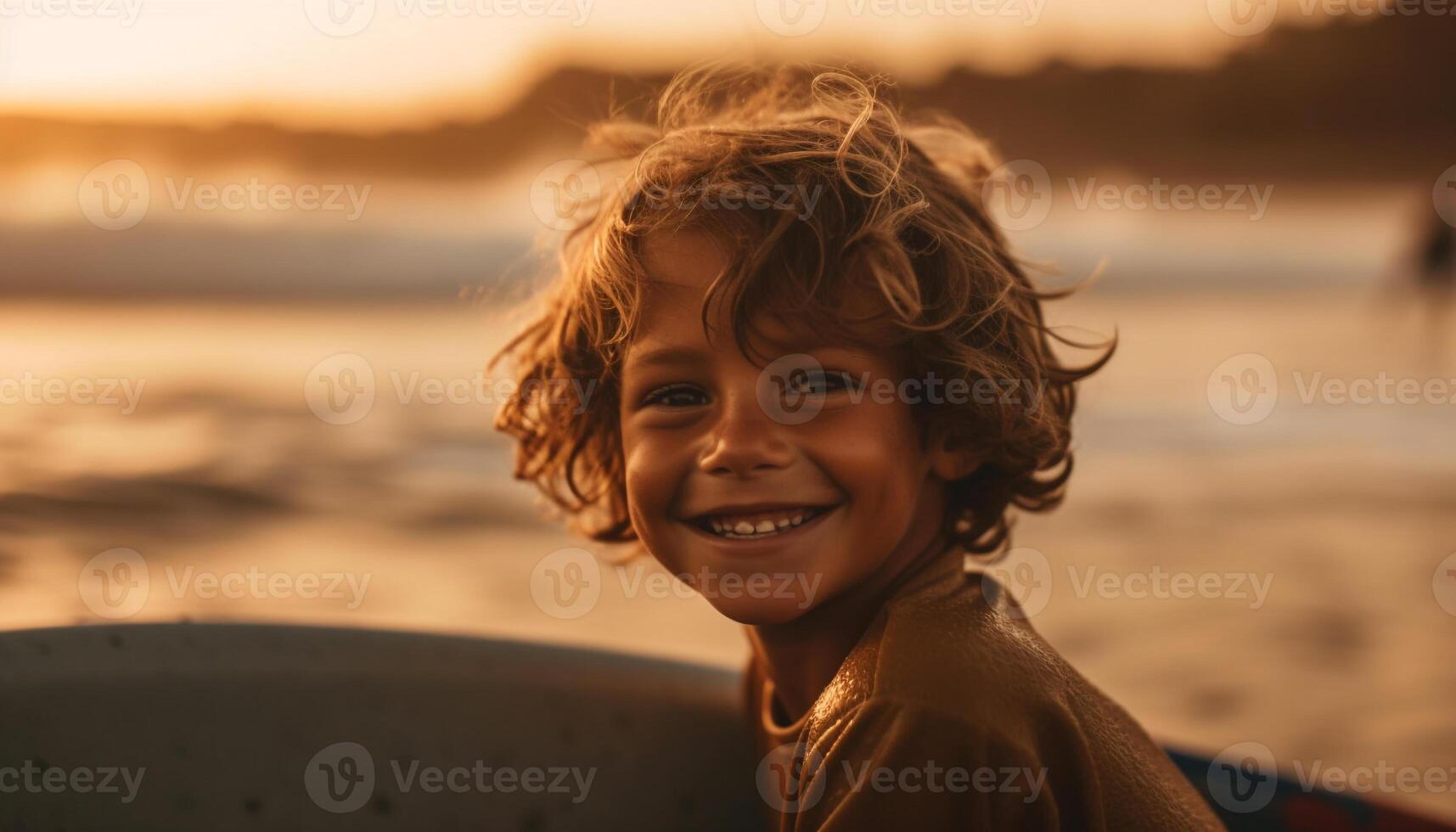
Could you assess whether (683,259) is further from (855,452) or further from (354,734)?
(354,734)

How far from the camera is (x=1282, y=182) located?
21.4 metres

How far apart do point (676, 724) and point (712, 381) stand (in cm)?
52

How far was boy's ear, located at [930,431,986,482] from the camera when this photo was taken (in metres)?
1.27

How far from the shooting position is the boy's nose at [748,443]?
3.76 feet

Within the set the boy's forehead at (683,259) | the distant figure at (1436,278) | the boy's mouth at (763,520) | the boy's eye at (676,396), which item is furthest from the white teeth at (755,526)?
the distant figure at (1436,278)

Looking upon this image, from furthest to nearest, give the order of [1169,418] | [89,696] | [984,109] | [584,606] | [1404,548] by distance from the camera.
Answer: [984,109] < [1169,418] < [1404,548] < [584,606] < [89,696]

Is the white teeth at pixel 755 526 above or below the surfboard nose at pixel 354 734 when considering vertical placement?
above

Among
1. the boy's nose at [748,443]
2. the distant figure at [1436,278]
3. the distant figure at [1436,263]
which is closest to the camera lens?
the boy's nose at [748,443]

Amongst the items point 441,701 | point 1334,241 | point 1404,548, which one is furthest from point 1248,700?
point 1334,241

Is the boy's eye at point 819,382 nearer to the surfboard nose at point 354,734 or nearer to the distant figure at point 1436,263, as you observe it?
the surfboard nose at point 354,734

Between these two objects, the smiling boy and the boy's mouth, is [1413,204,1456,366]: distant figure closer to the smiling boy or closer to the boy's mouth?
the smiling boy

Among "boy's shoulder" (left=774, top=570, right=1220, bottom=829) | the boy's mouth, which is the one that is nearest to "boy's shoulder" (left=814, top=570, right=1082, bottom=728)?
"boy's shoulder" (left=774, top=570, right=1220, bottom=829)

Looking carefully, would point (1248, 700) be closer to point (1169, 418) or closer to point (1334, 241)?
point (1169, 418)

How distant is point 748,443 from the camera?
1.14 meters
